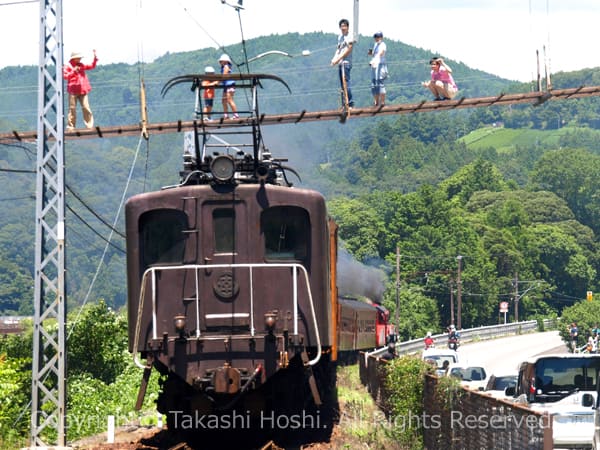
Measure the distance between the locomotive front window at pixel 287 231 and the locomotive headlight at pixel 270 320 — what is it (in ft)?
2.94

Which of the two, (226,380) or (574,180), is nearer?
(226,380)

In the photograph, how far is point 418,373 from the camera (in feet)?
63.9

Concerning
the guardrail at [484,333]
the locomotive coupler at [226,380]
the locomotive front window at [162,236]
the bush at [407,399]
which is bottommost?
the guardrail at [484,333]

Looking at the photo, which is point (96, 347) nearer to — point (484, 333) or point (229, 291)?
point (229, 291)

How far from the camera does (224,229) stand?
17.0 m

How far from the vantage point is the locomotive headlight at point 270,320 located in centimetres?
1650

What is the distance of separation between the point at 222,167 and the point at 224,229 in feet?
2.89

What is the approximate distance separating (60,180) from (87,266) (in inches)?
4184

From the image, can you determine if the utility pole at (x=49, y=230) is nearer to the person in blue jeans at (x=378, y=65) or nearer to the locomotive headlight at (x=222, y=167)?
the locomotive headlight at (x=222, y=167)

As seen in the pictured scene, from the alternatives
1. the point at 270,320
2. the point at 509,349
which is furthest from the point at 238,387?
the point at 509,349

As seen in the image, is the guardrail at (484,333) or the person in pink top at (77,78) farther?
the guardrail at (484,333)

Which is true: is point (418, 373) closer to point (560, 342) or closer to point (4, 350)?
point (4, 350)

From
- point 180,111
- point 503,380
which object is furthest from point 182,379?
point 180,111

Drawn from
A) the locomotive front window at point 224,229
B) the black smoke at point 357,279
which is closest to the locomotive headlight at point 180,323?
the locomotive front window at point 224,229
